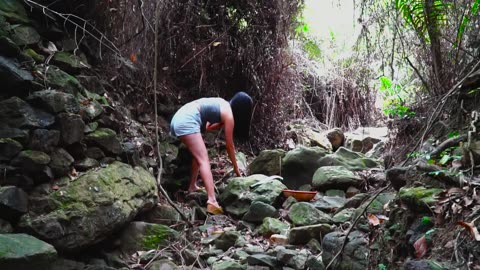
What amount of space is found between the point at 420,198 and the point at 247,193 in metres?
2.12

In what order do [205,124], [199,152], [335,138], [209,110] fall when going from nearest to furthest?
[199,152] < [209,110] < [205,124] < [335,138]

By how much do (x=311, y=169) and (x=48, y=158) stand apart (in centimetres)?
302

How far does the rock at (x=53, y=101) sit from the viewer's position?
292cm

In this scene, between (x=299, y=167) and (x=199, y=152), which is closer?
(x=199, y=152)

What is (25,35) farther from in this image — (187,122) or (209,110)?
(209,110)

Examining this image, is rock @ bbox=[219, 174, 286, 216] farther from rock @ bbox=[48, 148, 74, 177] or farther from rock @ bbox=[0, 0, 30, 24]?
rock @ bbox=[0, 0, 30, 24]

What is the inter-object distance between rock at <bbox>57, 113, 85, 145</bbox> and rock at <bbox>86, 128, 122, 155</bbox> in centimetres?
18

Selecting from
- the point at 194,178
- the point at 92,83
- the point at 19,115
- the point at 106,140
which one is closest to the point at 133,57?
the point at 92,83

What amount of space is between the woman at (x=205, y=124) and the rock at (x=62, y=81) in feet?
3.78

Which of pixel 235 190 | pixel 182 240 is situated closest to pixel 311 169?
pixel 235 190

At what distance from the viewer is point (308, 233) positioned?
10.3ft

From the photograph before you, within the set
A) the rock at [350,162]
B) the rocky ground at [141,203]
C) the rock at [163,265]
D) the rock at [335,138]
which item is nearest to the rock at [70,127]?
the rocky ground at [141,203]

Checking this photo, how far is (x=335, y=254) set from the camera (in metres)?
2.62

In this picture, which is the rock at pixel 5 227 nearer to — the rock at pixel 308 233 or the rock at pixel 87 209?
the rock at pixel 87 209
